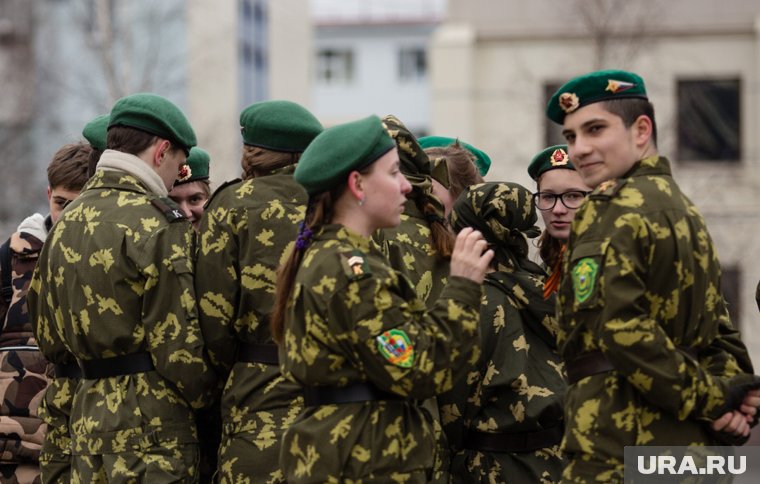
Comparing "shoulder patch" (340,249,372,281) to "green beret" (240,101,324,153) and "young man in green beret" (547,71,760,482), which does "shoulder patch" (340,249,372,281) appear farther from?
"green beret" (240,101,324,153)

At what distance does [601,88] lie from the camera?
4.75 metres

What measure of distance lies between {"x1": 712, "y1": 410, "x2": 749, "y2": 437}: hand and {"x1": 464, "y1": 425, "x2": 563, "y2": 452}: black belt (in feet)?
4.88

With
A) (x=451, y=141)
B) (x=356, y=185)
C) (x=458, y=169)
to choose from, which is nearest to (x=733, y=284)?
(x=451, y=141)

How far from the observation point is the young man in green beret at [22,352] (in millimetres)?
6738

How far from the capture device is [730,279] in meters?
20.3

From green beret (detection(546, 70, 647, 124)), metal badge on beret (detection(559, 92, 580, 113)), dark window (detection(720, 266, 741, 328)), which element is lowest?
dark window (detection(720, 266, 741, 328))

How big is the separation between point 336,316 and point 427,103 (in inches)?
1849

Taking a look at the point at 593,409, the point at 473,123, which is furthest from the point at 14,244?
the point at 473,123

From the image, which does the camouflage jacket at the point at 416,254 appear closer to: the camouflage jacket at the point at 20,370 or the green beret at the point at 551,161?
the green beret at the point at 551,161

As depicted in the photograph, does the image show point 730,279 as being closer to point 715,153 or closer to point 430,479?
point 715,153

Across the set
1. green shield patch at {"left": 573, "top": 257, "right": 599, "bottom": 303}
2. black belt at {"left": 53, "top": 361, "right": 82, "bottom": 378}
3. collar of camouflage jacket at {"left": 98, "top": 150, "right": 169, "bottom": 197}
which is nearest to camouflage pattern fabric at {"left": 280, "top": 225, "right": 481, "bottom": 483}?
green shield patch at {"left": 573, "top": 257, "right": 599, "bottom": 303}

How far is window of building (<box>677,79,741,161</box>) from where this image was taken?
2212 cm

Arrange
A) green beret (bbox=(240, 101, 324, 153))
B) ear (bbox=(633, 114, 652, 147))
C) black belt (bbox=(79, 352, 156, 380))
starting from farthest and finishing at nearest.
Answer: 1. green beret (bbox=(240, 101, 324, 153))
2. black belt (bbox=(79, 352, 156, 380))
3. ear (bbox=(633, 114, 652, 147))

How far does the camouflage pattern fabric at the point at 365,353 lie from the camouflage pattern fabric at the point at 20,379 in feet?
8.65
